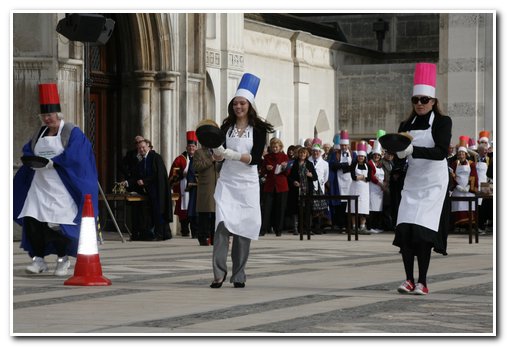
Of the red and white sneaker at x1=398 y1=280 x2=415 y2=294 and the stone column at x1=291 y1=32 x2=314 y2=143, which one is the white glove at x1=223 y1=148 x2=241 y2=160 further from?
the stone column at x1=291 y1=32 x2=314 y2=143

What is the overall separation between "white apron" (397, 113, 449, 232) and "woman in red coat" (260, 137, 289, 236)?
1275cm

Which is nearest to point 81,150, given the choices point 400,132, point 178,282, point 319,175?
point 178,282

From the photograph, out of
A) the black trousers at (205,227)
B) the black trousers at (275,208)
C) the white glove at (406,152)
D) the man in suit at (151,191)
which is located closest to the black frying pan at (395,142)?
the white glove at (406,152)

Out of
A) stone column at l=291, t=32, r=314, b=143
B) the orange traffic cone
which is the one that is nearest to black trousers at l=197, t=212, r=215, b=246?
the orange traffic cone

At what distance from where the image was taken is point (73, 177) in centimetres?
1452

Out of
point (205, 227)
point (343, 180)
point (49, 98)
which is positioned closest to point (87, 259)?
point (49, 98)

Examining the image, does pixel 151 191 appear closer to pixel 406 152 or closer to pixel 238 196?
pixel 238 196

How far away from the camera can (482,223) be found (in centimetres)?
2761

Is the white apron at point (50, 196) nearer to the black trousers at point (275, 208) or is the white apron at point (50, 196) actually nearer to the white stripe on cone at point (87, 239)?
the white stripe on cone at point (87, 239)

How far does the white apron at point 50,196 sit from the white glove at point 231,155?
218cm

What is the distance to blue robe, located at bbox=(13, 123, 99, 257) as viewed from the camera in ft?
47.6

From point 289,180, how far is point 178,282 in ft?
41.4

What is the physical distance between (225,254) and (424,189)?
186 cm

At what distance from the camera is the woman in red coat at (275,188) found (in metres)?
25.6
